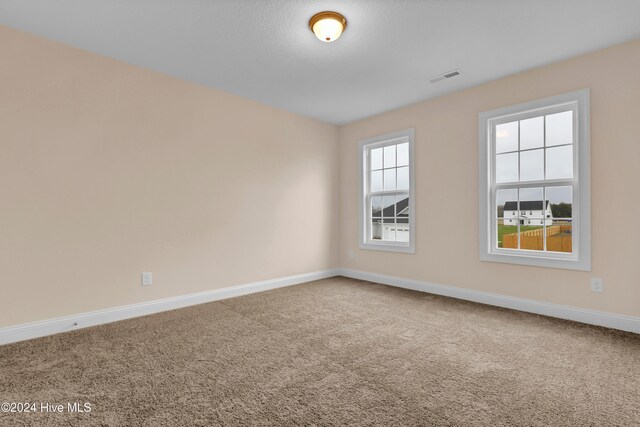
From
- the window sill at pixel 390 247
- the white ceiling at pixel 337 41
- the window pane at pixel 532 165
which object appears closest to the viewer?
the white ceiling at pixel 337 41

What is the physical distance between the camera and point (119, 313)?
9.77ft

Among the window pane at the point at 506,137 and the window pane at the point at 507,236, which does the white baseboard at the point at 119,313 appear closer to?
the window pane at the point at 507,236

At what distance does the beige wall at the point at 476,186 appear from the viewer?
270 cm

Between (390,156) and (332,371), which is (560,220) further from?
(332,371)

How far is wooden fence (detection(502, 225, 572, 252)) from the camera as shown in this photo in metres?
3.09

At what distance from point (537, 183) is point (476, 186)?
59 cm

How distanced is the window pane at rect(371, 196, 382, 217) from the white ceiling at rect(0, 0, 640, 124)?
5.91 ft

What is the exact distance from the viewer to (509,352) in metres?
2.28

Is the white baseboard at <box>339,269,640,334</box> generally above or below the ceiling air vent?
below

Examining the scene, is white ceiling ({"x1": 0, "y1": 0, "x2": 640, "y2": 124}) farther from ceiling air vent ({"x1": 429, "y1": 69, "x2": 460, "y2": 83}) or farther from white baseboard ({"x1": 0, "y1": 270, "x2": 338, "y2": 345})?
white baseboard ({"x1": 0, "y1": 270, "x2": 338, "y2": 345})

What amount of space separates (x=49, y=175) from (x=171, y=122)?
121 centimetres

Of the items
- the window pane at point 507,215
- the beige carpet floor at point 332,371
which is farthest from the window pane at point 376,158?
the beige carpet floor at point 332,371

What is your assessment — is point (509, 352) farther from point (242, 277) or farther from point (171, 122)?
point (171, 122)

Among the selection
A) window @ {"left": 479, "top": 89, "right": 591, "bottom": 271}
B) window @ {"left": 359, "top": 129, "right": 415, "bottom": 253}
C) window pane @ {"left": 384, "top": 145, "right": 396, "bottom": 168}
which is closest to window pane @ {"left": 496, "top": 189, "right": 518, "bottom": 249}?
window @ {"left": 479, "top": 89, "right": 591, "bottom": 271}
